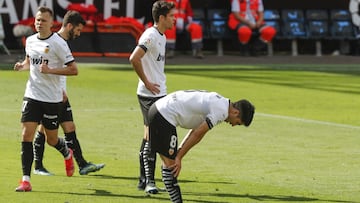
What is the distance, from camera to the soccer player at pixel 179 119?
36.6ft

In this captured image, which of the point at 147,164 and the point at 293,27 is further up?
the point at 147,164

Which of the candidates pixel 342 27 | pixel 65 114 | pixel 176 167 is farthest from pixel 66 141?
pixel 342 27

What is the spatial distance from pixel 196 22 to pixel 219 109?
2326cm

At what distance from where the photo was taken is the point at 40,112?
43.0 ft

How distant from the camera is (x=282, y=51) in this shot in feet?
118

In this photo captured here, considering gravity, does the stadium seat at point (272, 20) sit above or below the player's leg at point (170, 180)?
below

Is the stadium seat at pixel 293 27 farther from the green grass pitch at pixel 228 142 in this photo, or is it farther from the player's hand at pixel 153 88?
the player's hand at pixel 153 88

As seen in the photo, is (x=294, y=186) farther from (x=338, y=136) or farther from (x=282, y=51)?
(x=282, y=51)

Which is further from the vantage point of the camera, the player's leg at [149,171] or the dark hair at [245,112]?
the player's leg at [149,171]

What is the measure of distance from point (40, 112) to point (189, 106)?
2.38 m

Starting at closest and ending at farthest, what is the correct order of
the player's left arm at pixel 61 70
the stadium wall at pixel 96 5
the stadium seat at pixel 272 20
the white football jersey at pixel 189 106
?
the white football jersey at pixel 189 106 → the player's left arm at pixel 61 70 → the stadium wall at pixel 96 5 → the stadium seat at pixel 272 20

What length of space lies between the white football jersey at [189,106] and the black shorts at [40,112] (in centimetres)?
206

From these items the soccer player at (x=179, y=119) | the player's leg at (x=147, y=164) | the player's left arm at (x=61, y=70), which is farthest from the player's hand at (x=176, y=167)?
the player's left arm at (x=61, y=70)

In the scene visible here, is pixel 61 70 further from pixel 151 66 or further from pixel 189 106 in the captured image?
pixel 189 106
